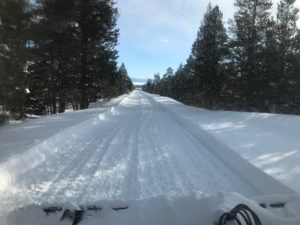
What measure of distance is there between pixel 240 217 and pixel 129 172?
4.49m

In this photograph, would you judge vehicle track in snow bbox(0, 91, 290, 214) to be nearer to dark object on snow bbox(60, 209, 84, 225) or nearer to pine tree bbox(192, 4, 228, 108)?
dark object on snow bbox(60, 209, 84, 225)

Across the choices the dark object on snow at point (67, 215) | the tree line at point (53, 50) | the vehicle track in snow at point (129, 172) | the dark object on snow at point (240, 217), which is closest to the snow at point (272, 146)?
the vehicle track in snow at point (129, 172)

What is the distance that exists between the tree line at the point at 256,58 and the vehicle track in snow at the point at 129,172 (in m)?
24.5

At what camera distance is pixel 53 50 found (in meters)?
31.8

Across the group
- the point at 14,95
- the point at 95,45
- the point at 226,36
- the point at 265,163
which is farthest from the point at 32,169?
the point at 226,36

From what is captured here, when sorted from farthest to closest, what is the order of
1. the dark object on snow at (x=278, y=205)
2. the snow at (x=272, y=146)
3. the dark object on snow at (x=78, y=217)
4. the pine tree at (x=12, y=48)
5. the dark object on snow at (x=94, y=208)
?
the pine tree at (x=12, y=48)
the snow at (x=272, y=146)
the dark object on snow at (x=278, y=205)
the dark object on snow at (x=94, y=208)
the dark object on snow at (x=78, y=217)

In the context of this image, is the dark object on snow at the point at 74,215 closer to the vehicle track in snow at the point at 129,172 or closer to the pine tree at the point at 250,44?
the vehicle track in snow at the point at 129,172

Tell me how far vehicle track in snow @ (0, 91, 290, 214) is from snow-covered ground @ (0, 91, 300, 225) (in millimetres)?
17

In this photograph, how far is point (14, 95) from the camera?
16.0 metres

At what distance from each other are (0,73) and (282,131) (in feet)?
33.3

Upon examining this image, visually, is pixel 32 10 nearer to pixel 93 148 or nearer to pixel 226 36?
pixel 93 148

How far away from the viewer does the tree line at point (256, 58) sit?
3762 cm

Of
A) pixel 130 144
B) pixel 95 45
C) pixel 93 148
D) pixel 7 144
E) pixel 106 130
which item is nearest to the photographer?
pixel 7 144

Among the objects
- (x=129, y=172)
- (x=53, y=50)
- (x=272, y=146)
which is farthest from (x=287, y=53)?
(x=129, y=172)
